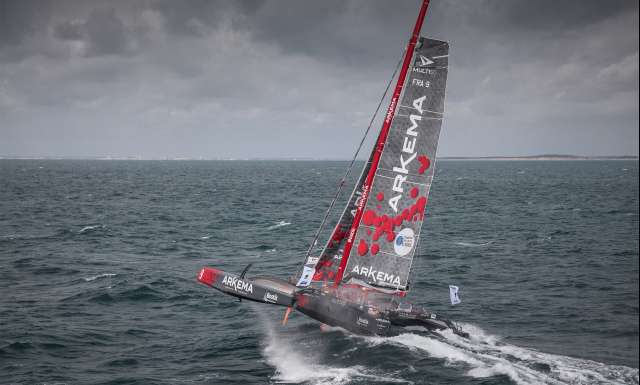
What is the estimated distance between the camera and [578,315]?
77.6 feet

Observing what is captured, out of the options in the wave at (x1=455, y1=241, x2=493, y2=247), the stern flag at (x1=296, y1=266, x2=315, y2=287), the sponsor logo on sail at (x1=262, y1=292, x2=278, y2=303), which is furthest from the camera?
the wave at (x1=455, y1=241, x2=493, y2=247)

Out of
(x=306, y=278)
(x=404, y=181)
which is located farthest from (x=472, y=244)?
(x=306, y=278)

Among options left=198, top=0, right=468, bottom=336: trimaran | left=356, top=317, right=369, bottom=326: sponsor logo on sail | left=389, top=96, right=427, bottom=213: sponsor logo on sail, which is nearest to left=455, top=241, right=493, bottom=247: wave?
left=198, top=0, right=468, bottom=336: trimaran

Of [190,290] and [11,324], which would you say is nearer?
[11,324]

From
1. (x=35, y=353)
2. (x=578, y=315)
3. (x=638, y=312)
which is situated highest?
(x=638, y=312)

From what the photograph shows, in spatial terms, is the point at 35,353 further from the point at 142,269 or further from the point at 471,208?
the point at 471,208

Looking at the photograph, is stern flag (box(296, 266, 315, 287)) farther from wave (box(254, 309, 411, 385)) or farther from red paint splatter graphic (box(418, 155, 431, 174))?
red paint splatter graphic (box(418, 155, 431, 174))

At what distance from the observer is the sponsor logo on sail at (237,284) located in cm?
2045

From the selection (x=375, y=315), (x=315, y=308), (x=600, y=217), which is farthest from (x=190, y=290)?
(x=600, y=217)

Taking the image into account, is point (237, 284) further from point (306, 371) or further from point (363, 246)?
point (363, 246)

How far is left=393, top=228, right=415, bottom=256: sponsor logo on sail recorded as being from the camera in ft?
66.7

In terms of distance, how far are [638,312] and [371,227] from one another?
985cm

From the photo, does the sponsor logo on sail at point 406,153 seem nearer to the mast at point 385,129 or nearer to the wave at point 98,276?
the mast at point 385,129

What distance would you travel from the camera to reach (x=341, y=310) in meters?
19.9
